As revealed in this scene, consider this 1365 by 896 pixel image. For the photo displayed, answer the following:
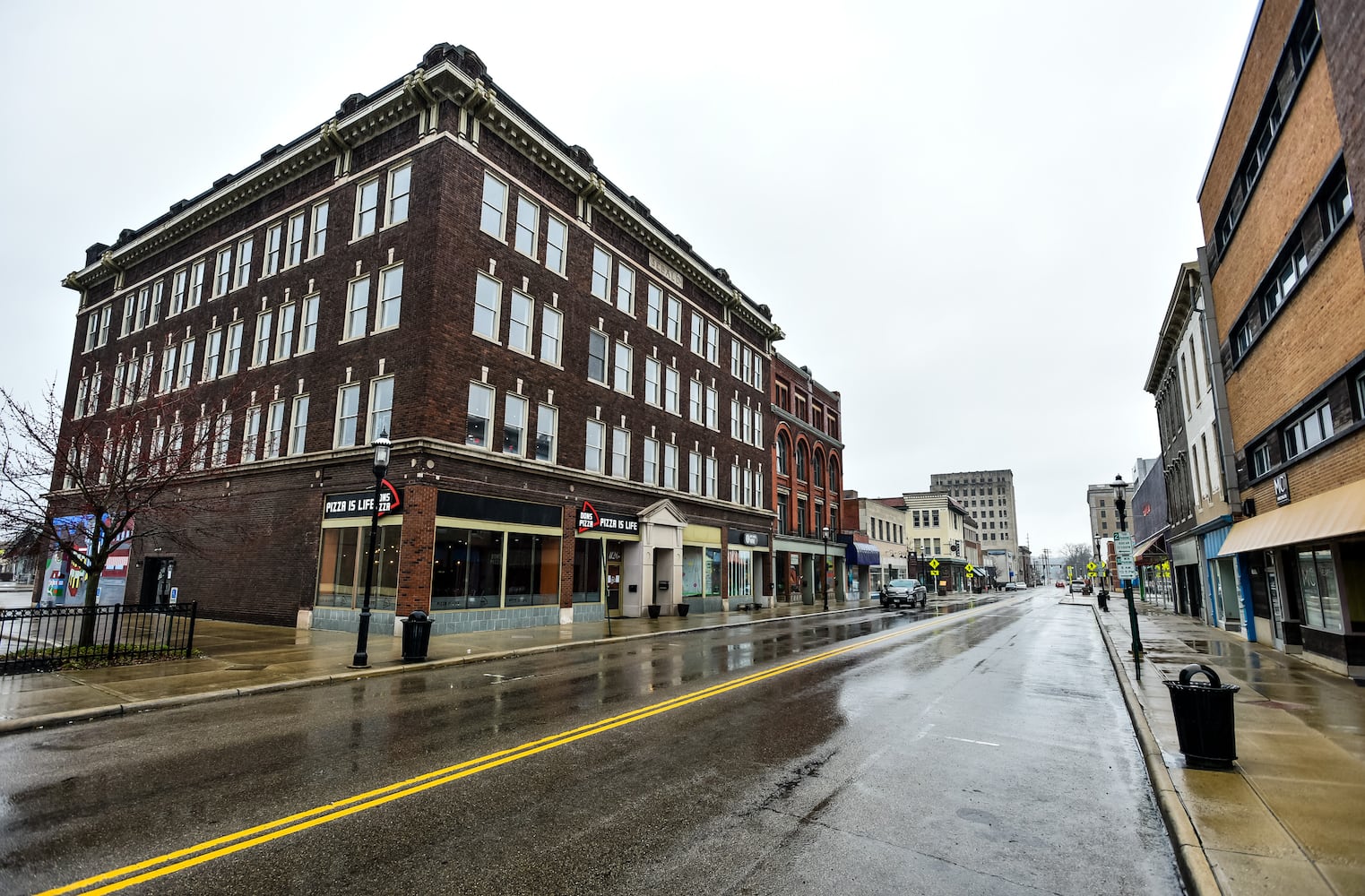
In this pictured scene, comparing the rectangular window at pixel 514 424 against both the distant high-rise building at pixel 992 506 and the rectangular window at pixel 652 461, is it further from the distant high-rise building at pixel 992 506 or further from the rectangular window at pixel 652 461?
the distant high-rise building at pixel 992 506

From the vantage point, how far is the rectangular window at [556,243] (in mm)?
25891

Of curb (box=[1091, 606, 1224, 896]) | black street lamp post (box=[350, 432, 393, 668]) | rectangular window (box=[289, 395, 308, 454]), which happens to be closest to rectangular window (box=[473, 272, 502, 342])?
rectangular window (box=[289, 395, 308, 454])

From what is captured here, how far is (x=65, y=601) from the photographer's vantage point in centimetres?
3300

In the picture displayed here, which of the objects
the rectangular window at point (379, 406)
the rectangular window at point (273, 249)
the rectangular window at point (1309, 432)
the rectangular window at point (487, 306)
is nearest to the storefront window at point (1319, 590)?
the rectangular window at point (1309, 432)

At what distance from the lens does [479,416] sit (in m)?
22.0

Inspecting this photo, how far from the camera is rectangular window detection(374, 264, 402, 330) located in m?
22.0

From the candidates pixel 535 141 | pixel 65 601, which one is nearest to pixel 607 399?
pixel 535 141

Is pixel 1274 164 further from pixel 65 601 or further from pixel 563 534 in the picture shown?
pixel 65 601

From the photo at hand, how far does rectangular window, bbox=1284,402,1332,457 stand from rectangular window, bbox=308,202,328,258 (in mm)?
30015

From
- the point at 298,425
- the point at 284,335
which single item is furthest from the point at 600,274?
the point at 298,425

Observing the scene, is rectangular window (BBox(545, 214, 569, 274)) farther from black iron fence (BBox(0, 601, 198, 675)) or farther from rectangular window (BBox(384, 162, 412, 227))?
black iron fence (BBox(0, 601, 198, 675))

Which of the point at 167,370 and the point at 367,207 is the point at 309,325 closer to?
the point at 367,207

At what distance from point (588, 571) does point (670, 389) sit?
35.8ft

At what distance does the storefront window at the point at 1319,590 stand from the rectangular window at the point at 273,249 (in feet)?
111
